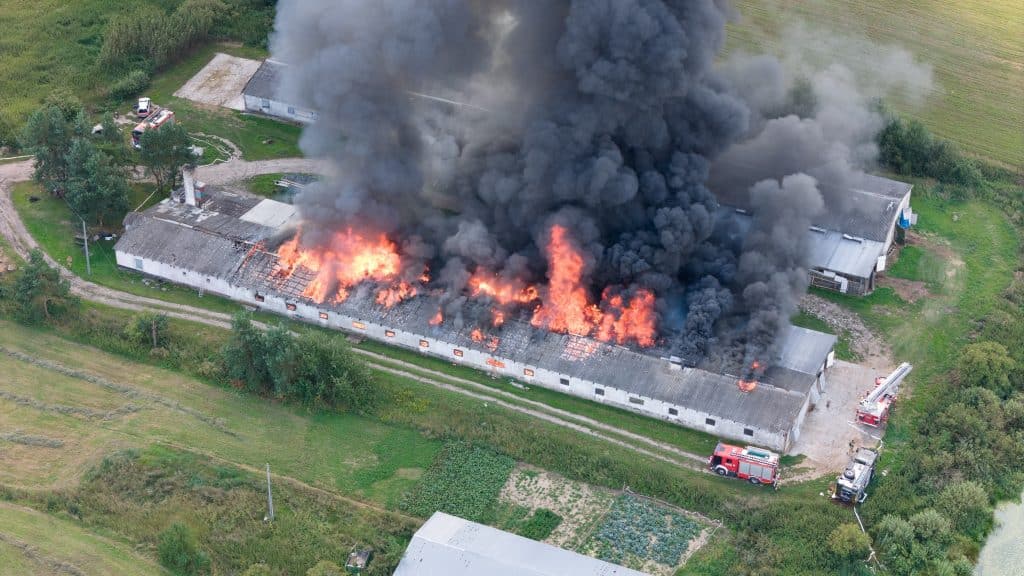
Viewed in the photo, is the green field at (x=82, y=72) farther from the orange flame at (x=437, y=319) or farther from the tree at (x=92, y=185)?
the orange flame at (x=437, y=319)

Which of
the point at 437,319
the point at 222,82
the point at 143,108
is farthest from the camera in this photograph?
the point at 222,82

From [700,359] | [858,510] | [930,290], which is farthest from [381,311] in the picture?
[930,290]

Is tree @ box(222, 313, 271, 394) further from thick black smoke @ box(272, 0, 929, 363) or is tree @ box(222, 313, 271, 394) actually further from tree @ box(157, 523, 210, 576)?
tree @ box(157, 523, 210, 576)

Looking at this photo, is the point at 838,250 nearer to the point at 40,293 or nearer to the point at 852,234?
the point at 852,234

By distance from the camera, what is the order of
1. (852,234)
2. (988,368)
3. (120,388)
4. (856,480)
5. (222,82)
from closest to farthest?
(856,480)
(120,388)
(988,368)
(852,234)
(222,82)

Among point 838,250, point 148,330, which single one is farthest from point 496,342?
point 838,250
